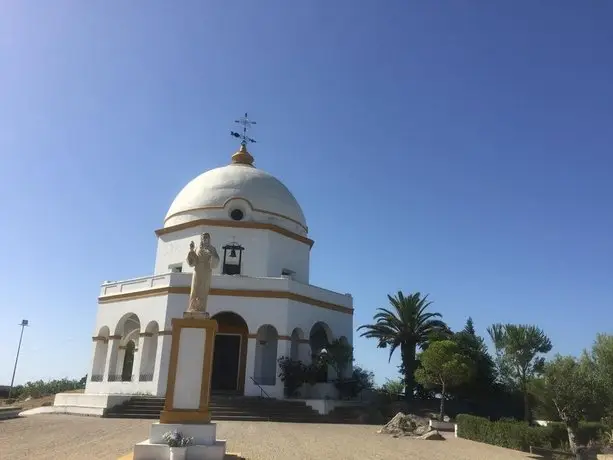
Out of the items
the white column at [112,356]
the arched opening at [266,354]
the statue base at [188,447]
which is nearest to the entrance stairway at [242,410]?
the arched opening at [266,354]

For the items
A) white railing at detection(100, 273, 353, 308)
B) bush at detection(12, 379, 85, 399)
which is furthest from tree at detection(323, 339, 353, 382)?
bush at detection(12, 379, 85, 399)

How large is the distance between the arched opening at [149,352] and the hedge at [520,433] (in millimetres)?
14306

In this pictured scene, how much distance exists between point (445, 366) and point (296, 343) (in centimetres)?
771

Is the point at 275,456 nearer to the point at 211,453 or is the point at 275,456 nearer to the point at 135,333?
the point at 211,453

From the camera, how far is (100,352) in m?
27.1

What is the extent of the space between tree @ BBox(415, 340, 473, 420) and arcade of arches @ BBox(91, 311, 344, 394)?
516cm

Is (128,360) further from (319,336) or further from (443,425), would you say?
(443,425)

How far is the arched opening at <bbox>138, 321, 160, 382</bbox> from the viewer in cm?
2437

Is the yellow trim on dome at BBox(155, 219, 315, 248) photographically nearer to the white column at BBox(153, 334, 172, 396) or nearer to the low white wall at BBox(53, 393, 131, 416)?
the white column at BBox(153, 334, 172, 396)

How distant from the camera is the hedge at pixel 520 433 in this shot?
1507 centimetres

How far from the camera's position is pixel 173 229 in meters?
Answer: 28.9

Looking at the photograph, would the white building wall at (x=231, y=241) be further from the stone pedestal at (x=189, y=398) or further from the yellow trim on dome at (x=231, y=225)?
the stone pedestal at (x=189, y=398)

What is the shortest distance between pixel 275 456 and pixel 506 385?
21073 millimetres

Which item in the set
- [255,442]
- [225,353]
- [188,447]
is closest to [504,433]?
[255,442]
